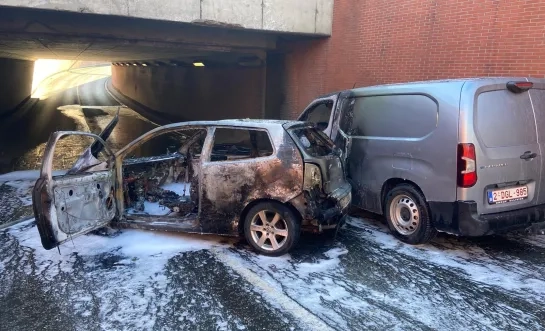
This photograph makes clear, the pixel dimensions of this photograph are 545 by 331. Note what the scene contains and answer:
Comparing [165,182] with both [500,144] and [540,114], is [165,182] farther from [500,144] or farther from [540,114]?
[540,114]

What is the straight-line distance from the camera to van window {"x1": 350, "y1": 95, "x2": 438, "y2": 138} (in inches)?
190

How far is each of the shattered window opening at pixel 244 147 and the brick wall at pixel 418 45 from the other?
4465 millimetres

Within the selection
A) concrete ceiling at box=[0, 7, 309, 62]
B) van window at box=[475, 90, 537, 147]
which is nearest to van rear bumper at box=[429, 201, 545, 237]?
van window at box=[475, 90, 537, 147]

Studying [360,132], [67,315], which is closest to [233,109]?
[360,132]

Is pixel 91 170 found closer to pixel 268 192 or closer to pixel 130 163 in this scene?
pixel 130 163

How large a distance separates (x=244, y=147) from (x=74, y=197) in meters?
2.02

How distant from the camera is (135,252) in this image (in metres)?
4.70

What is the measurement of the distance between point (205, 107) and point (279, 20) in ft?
29.2

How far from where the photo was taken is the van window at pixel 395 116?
15.9ft

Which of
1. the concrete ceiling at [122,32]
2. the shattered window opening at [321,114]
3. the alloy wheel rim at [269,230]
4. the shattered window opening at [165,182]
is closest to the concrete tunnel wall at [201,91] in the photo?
the concrete ceiling at [122,32]

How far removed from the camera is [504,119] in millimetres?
4562

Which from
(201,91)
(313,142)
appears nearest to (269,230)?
(313,142)

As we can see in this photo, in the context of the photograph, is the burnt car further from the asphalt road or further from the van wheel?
the van wheel

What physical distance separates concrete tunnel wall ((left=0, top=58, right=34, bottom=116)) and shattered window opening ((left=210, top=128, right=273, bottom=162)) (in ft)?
59.8
